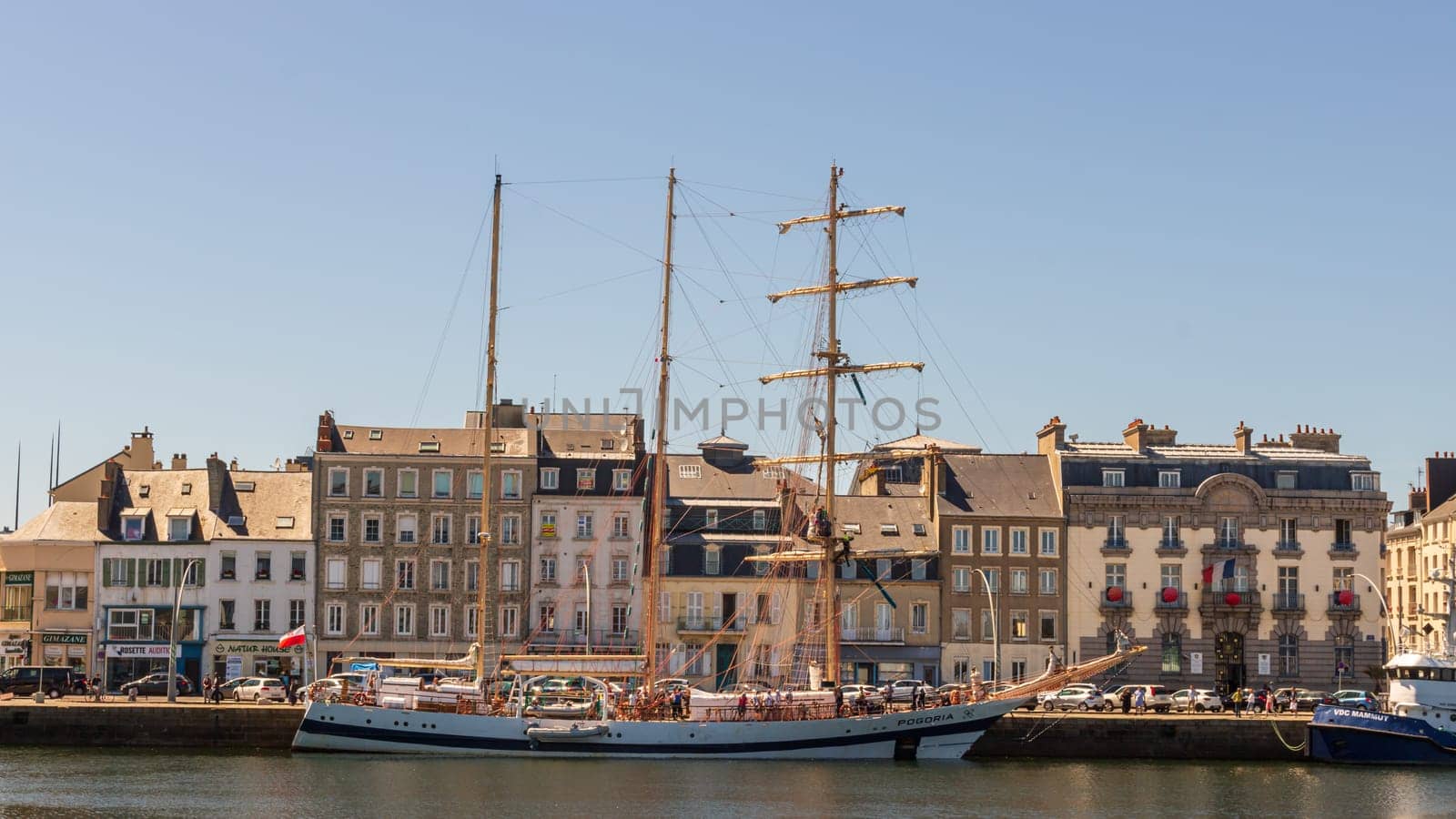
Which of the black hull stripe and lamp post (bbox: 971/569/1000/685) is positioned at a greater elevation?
lamp post (bbox: 971/569/1000/685)

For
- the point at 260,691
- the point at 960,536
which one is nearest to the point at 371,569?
the point at 260,691

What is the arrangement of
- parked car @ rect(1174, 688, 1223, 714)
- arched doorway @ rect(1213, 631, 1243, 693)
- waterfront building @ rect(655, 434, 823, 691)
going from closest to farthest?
parked car @ rect(1174, 688, 1223, 714), waterfront building @ rect(655, 434, 823, 691), arched doorway @ rect(1213, 631, 1243, 693)

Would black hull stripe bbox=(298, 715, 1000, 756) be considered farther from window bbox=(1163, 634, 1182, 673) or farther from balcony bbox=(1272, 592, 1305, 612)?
balcony bbox=(1272, 592, 1305, 612)

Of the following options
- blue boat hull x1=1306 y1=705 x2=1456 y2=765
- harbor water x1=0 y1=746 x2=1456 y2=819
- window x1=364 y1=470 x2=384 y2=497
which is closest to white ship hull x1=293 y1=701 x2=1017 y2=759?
harbor water x1=0 y1=746 x2=1456 y2=819

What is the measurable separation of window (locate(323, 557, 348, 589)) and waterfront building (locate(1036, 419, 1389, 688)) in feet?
114

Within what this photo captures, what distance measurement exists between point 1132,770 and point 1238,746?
20.3 ft

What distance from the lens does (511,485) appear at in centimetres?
8969

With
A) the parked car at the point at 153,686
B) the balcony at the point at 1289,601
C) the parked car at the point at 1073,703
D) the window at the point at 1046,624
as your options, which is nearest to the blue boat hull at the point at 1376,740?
the parked car at the point at 1073,703

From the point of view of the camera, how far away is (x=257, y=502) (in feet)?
298

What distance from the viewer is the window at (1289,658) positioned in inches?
3469

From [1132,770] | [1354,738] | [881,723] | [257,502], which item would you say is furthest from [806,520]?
[257,502]

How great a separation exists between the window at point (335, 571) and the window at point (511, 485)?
8.15m

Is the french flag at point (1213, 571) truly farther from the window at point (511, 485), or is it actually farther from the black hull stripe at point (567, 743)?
the window at point (511, 485)

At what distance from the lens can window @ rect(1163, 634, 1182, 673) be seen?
290ft
